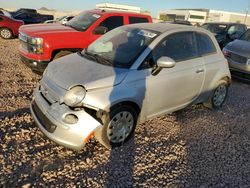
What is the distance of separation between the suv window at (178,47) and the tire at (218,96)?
1170mm

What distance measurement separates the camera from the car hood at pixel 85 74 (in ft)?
11.4

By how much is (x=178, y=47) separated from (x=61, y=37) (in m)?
3.08

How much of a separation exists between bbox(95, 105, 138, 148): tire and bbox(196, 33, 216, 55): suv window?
6.42 ft

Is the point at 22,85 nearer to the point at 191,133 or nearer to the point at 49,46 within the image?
the point at 49,46

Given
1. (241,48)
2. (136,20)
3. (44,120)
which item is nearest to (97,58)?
(44,120)

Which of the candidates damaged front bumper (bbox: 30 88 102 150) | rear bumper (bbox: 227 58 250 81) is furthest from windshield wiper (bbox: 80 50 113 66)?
rear bumper (bbox: 227 58 250 81)

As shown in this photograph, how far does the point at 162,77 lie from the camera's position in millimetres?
4055

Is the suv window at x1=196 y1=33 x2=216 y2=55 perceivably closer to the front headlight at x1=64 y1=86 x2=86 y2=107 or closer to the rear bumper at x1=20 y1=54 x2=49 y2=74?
the front headlight at x1=64 y1=86 x2=86 y2=107

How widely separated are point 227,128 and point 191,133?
84 cm

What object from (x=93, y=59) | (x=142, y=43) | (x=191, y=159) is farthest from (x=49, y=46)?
(x=191, y=159)

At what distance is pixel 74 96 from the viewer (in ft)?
11.0

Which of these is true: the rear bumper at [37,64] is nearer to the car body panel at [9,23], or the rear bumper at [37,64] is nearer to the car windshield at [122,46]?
the car windshield at [122,46]

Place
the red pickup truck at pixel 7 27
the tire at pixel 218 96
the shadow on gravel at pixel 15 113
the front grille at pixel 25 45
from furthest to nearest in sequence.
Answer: the red pickup truck at pixel 7 27 < the front grille at pixel 25 45 < the tire at pixel 218 96 < the shadow on gravel at pixel 15 113

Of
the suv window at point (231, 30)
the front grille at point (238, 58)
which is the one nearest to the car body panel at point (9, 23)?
the front grille at point (238, 58)
